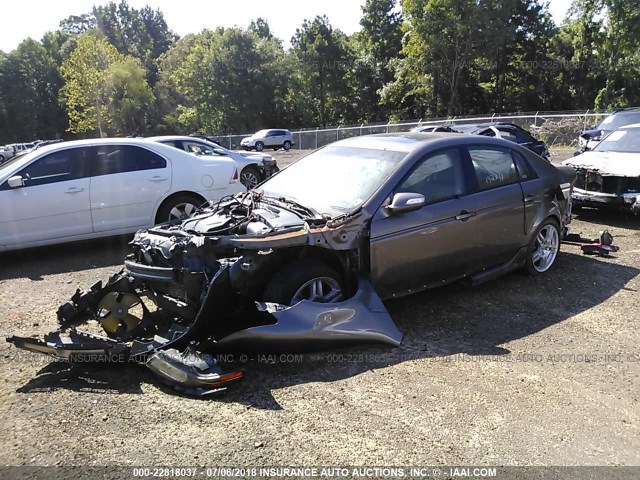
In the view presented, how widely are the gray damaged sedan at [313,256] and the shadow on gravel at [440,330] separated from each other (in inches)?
6.6

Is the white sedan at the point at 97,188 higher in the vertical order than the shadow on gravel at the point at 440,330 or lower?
higher

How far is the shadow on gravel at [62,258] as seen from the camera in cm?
662

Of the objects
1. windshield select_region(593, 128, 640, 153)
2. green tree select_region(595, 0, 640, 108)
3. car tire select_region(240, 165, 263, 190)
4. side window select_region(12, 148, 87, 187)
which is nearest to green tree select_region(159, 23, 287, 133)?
green tree select_region(595, 0, 640, 108)

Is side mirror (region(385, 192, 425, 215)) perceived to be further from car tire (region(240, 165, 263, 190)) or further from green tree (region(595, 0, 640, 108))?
green tree (region(595, 0, 640, 108))

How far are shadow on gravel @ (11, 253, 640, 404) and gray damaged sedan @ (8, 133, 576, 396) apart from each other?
0.17 meters

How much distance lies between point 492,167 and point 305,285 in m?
2.51

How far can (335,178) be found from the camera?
4902 millimetres

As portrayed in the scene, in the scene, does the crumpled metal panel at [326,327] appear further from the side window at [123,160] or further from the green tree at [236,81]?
the green tree at [236,81]

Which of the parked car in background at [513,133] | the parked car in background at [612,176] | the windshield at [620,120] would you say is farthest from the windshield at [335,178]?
the parked car in background at [513,133]

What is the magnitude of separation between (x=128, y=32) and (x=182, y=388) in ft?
427

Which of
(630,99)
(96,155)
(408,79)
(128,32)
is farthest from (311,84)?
(128,32)

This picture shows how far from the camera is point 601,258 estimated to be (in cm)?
679

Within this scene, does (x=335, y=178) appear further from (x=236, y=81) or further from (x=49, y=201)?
(x=236, y=81)

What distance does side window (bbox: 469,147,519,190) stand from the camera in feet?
17.0
